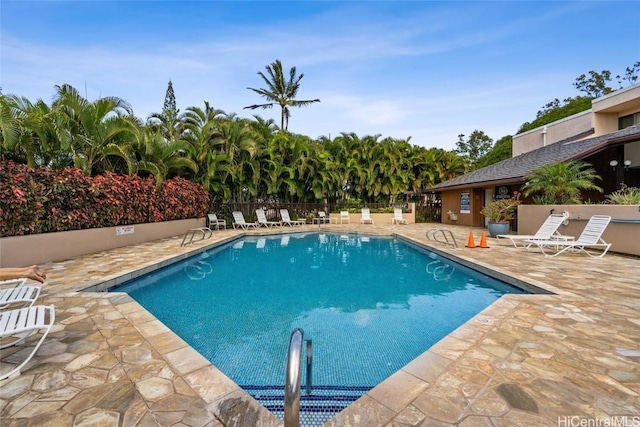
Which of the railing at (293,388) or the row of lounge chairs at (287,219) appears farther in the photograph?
the row of lounge chairs at (287,219)

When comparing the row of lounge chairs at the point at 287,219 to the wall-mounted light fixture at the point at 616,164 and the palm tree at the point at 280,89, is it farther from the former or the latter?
the palm tree at the point at 280,89

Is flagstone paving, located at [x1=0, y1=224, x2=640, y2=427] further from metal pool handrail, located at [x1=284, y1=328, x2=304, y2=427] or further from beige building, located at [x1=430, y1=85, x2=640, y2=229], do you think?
beige building, located at [x1=430, y1=85, x2=640, y2=229]

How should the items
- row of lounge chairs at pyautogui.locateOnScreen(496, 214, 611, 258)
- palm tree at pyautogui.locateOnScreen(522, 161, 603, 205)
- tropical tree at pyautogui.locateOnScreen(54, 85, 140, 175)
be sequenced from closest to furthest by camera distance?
row of lounge chairs at pyautogui.locateOnScreen(496, 214, 611, 258)
tropical tree at pyautogui.locateOnScreen(54, 85, 140, 175)
palm tree at pyautogui.locateOnScreen(522, 161, 603, 205)

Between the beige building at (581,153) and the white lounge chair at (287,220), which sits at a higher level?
the beige building at (581,153)

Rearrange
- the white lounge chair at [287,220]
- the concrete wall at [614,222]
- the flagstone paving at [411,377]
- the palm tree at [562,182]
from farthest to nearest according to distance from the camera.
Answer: the white lounge chair at [287,220]
the palm tree at [562,182]
the concrete wall at [614,222]
the flagstone paving at [411,377]

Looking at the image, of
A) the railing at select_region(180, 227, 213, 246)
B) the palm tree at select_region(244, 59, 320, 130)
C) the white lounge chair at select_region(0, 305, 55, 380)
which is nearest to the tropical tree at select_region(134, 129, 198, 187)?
the railing at select_region(180, 227, 213, 246)

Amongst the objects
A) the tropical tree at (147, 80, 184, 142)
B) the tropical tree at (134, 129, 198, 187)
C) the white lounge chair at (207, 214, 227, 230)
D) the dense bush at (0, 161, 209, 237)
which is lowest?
the white lounge chair at (207, 214, 227, 230)

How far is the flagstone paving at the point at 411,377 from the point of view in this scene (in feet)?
6.50

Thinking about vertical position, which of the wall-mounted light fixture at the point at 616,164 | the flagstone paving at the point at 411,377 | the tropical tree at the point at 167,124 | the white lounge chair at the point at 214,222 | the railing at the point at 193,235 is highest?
the tropical tree at the point at 167,124

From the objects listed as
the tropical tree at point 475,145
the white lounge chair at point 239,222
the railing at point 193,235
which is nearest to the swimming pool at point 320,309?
the railing at point 193,235

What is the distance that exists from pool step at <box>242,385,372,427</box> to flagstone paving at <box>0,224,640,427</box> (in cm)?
41

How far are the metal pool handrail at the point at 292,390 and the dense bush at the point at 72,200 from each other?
776 cm

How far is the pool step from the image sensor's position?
94.7 inches

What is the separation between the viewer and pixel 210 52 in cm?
1348
